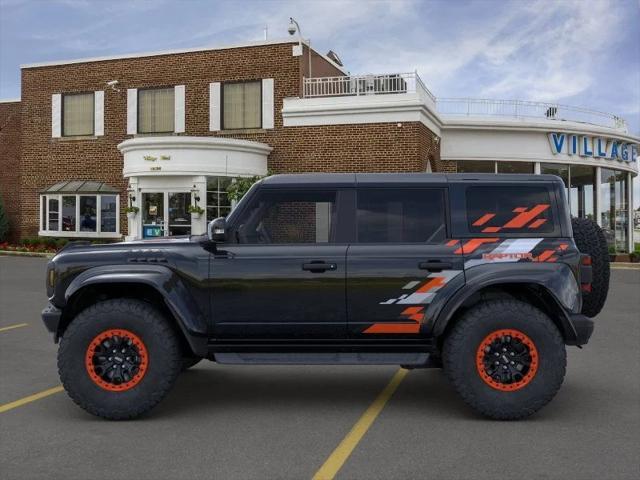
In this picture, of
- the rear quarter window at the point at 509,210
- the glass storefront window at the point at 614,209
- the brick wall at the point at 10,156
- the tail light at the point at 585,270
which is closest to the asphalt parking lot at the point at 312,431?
the tail light at the point at 585,270

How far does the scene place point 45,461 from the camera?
441 cm

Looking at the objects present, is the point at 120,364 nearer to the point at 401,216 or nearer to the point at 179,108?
the point at 401,216

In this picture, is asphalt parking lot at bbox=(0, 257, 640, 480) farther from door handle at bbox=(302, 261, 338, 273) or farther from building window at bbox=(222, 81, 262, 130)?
building window at bbox=(222, 81, 262, 130)

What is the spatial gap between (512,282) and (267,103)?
2064 cm

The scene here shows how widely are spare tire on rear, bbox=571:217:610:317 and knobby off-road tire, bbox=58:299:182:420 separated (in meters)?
3.57

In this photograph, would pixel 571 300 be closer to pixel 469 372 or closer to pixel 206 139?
pixel 469 372

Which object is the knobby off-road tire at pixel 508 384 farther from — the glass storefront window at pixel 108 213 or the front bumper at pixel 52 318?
the glass storefront window at pixel 108 213

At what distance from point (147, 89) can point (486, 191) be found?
2353 centimetres

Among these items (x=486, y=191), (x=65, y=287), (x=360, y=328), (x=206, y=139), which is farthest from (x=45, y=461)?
(x=206, y=139)

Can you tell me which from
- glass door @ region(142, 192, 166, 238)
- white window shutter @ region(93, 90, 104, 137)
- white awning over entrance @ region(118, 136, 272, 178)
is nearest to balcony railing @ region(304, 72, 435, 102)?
white awning over entrance @ region(118, 136, 272, 178)

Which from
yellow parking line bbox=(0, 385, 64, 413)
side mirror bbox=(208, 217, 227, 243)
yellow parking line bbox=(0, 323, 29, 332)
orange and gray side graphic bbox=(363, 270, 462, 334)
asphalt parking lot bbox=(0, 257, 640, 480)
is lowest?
asphalt parking lot bbox=(0, 257, 640, 480)

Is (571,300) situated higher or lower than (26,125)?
lower

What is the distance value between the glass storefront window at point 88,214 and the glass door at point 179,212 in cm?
475

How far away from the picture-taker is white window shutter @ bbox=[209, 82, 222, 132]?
2573 cm
